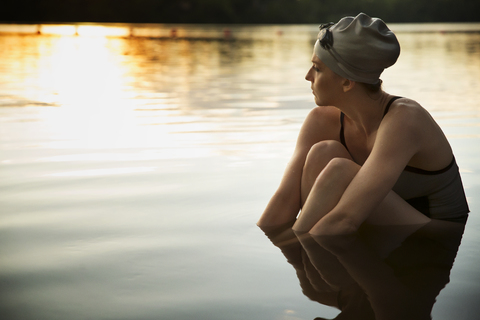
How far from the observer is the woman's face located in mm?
2686

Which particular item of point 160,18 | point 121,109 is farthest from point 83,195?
point 160,18

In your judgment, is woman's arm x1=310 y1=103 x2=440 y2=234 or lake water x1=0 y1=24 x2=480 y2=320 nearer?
lake water x1=0 y1=24 x2=480 y2=320

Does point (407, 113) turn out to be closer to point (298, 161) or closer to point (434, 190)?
point (434, 190)

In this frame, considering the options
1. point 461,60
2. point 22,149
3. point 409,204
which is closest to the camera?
point 409,204

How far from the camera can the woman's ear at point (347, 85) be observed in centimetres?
266

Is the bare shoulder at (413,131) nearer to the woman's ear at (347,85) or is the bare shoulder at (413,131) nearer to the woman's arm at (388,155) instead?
the woman's arm at (388,155)

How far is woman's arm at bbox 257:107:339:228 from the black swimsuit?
61mm

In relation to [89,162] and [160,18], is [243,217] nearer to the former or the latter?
[89,162]

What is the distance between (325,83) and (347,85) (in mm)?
99

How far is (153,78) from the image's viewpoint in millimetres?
11430

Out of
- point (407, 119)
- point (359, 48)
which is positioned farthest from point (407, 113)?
point (359, 48)

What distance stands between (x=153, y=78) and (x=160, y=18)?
7290 cm

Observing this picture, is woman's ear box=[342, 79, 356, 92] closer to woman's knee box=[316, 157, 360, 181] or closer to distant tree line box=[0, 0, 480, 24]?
woman's knee box=[316, 157, 360, 181]

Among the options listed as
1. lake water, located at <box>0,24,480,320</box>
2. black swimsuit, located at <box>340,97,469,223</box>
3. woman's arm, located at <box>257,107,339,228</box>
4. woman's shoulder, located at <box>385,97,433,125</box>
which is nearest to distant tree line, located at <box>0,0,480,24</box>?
lake water, located at <box>0,24,480,320</box>
